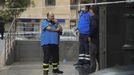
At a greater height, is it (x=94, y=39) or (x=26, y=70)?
(x=94, y=39)

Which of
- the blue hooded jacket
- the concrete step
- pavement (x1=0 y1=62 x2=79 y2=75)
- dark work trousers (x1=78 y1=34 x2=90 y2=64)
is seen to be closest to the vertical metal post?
dark work trousers (x1=78 y1=34 x2=90 y2=64)

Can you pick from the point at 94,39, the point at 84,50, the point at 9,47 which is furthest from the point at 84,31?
the point at 9,47

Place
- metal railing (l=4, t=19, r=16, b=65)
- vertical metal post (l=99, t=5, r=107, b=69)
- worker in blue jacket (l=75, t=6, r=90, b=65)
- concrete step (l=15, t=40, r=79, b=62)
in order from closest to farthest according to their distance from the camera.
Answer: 1. vertical metal post (l=99, t=5, r=107, b=69)
2. worker in blue jacket (l=75, t=6, r=90, b=65)
3. metal railing (l=4, t=19, r=16, b=65)
4. concrete step (l=15, t=40, r=79, b=62)

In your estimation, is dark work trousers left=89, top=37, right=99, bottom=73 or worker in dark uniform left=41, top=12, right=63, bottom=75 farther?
worker in dark uniform left=41, top=12, right=63, bottom=75

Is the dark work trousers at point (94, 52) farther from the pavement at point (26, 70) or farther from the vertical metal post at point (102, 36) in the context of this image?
the pavement at point (26, 70)

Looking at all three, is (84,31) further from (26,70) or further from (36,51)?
(36,51)

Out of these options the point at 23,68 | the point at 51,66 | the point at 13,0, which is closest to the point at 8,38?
the point at 23,68

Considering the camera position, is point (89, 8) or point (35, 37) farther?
point (35, 37)

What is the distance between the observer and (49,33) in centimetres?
1243

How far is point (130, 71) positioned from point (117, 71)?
0.40 feet

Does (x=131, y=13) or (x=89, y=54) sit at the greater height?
(x=131, y=13)

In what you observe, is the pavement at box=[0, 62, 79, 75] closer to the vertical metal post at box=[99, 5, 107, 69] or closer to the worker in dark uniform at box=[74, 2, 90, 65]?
the worker in dark uniform at box=[74, 2, 90, 65]

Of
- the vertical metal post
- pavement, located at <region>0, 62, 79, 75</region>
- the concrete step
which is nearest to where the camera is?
the vertical metal post

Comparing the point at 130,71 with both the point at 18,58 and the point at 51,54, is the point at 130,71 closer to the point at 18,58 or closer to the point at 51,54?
the point at 51,54
